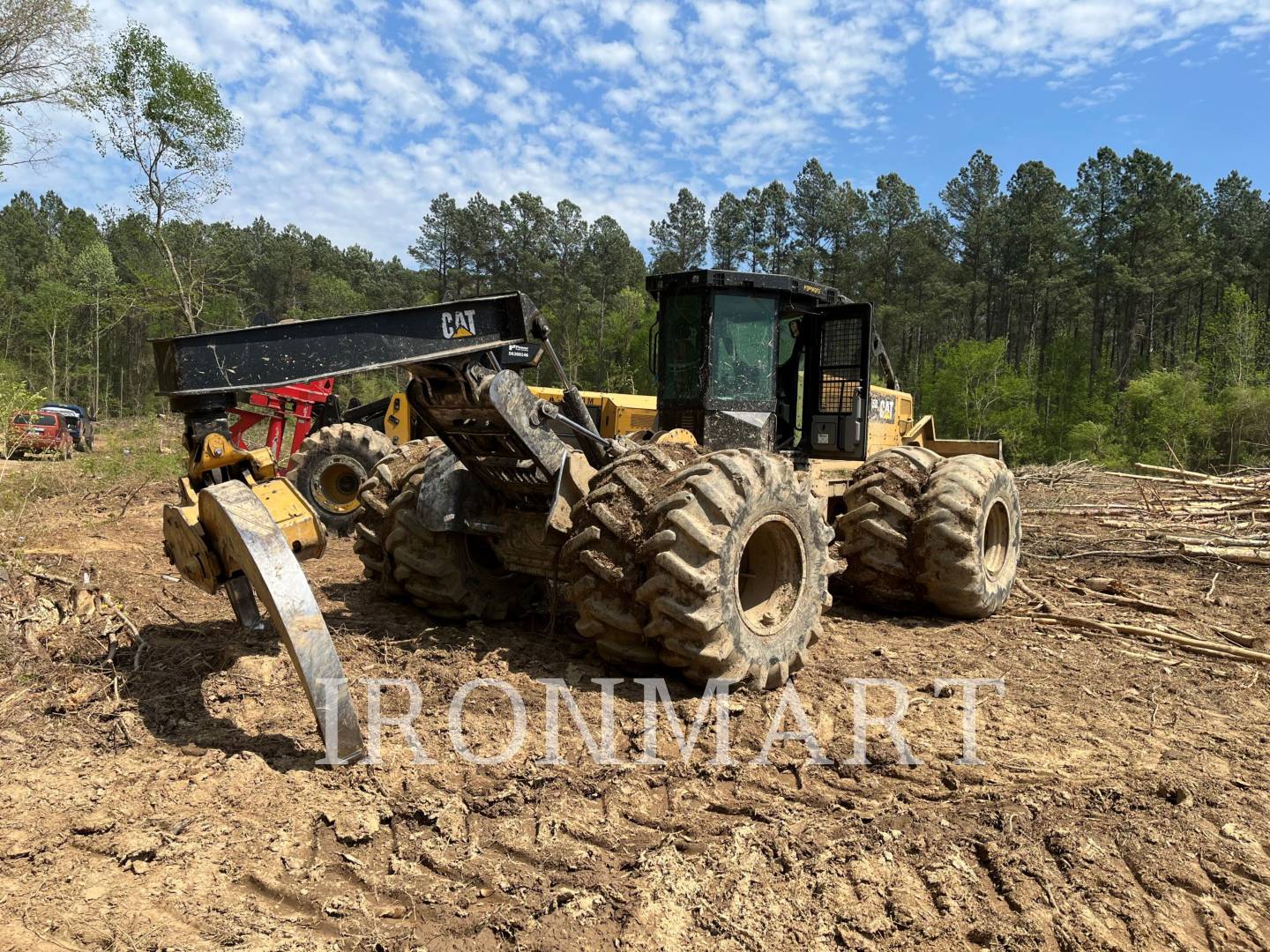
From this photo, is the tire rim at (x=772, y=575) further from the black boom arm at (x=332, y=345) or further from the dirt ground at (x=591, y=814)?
the black boom arm at (x=332, y=345)

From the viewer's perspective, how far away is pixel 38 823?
2.83 meters

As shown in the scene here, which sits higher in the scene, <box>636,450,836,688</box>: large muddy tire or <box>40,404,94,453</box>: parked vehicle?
<box>40,404,94,453</box>: parked vehicle

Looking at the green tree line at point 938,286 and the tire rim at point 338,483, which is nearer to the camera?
the tire rim at point 338,483

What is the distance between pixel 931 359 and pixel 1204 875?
48730mm

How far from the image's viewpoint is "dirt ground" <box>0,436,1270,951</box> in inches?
97.7

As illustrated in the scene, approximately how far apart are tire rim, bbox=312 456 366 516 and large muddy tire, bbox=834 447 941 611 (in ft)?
20.3

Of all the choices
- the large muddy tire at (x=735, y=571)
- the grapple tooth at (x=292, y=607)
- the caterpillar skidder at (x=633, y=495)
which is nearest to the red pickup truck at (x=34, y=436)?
the caterpillar skidder at (x=633, y=495)

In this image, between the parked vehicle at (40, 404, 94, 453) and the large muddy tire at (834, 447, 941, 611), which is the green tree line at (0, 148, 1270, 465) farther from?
the large muddy tire at (834, 447, 941, 611)

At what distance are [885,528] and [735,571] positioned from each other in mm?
2277

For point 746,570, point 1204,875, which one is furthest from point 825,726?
point 1204,875

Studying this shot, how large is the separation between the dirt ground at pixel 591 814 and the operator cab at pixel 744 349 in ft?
6.59

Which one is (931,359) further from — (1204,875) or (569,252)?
(1204,875)

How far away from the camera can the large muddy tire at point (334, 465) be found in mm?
9898

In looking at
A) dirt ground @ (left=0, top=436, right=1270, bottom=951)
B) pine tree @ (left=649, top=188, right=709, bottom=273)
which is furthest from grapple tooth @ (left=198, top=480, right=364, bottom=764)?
pine tree @ (left=649, top=188, right=709, bottom=273)
